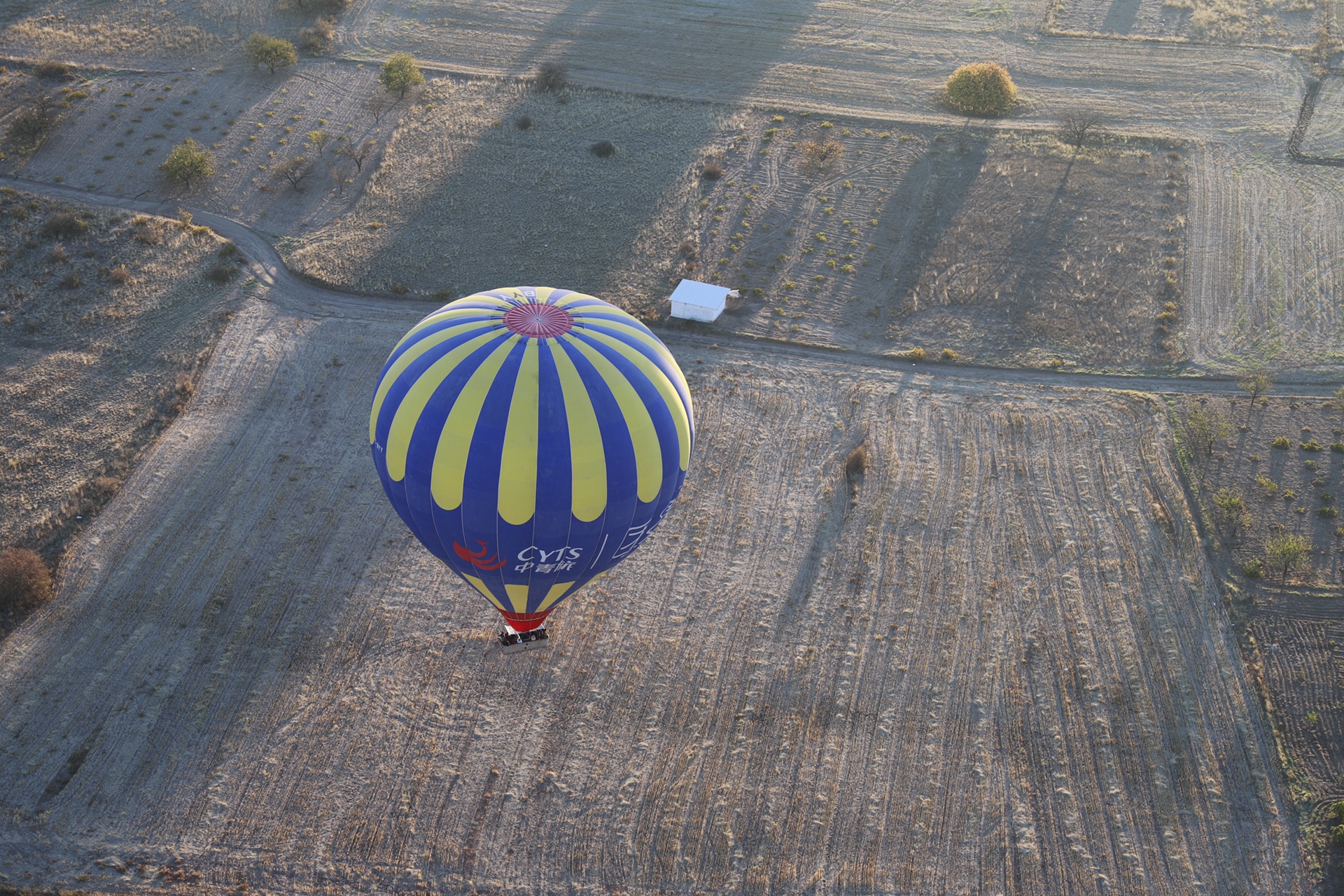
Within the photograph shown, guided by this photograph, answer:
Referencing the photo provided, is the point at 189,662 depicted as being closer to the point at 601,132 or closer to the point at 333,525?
the point at 333,525

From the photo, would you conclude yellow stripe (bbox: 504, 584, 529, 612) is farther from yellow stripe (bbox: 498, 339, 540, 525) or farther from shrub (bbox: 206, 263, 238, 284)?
shrub (bbox: 206, 263, 238, 284)

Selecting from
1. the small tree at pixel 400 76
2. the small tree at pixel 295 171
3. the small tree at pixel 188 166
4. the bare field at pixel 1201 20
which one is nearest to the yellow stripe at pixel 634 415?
the small tree at pixel 295 171

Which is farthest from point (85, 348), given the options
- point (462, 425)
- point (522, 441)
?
point (522, 441)

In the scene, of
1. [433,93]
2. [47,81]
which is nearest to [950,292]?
[433,93]

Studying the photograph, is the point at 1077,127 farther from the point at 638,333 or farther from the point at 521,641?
the point at 521,641

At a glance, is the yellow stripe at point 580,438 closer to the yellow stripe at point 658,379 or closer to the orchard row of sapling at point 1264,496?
the yellow stripe at point 658,379
